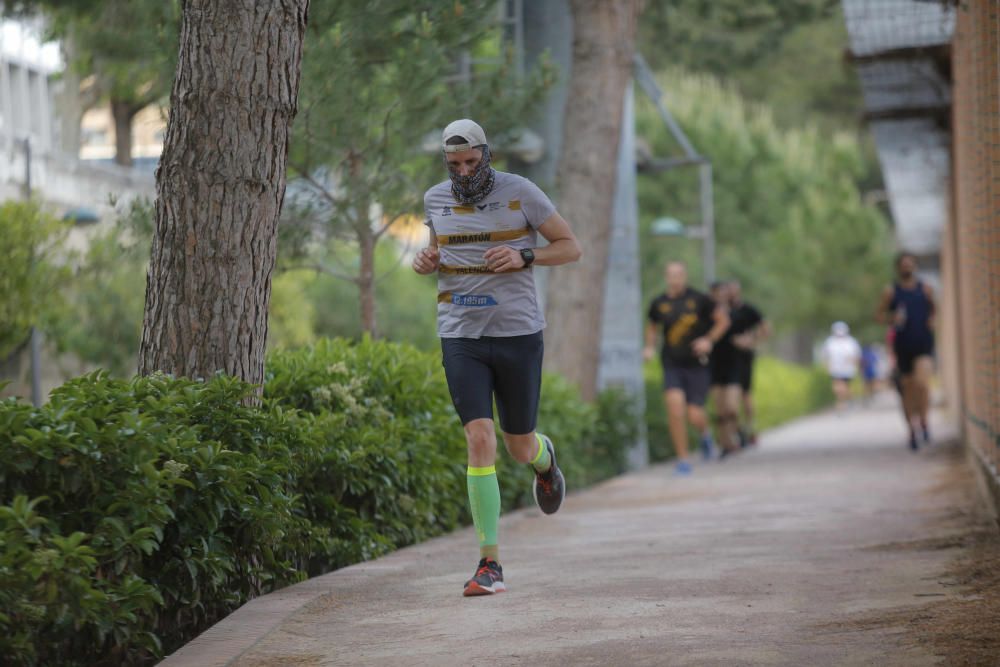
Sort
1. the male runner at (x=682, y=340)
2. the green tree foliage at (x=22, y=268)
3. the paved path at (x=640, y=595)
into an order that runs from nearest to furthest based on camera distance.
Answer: the paved path at (x=640, y=595) < the male runner at (x=682, y=340) < the green tree foliage at (x=22, y=268)

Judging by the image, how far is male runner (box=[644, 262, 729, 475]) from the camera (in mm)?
16078

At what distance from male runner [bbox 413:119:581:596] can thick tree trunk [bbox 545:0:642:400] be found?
27.7ft

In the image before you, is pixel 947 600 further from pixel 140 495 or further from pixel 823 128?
pixel 823 128

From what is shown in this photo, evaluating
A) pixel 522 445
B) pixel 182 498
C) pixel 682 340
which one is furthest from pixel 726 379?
pixel 182 498

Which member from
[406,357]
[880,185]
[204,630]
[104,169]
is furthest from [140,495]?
[880,185]

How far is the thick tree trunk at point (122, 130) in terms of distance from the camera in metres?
33.9

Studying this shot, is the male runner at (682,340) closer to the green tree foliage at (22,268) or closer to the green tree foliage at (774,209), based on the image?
the green tree foliage at (22,268)

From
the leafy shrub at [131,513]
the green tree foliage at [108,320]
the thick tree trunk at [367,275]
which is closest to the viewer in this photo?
the leafy shrub at [131,513]

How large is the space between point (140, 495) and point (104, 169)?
2771 centimetres

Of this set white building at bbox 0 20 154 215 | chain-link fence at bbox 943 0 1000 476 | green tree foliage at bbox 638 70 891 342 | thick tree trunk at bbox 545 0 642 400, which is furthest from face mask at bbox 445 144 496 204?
green tree foliage at bbox 638 70 891 342

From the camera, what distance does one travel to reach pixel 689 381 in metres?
16.4

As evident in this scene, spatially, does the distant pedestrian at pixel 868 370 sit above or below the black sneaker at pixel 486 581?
below

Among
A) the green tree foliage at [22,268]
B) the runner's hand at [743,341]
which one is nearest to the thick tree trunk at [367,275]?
the green tree foliage at [22,268]

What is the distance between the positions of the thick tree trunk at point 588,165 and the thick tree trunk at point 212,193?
854 cm
